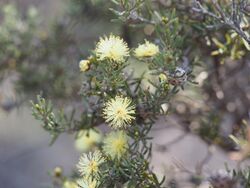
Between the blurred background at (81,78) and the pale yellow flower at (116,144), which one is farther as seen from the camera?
the blurred background at (81,78)

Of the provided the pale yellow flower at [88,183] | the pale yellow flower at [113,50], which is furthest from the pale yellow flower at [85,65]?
the pale yellow flower at [88,183]

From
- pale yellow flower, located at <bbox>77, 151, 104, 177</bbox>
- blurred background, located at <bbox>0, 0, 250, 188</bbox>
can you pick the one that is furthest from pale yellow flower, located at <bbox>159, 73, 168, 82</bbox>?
blurred background, located at <bbox>0, 0, 250, 188</bbox>

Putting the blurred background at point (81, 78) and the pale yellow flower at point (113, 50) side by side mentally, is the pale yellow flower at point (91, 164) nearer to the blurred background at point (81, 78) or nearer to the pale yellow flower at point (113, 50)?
the pale yellow flower at point (113, 50)

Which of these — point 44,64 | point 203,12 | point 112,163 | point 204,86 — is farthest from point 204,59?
point 44,64

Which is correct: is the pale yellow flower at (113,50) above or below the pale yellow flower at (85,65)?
below

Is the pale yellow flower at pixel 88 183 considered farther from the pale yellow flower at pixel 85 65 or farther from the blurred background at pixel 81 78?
the blurred background at pixel 81 78

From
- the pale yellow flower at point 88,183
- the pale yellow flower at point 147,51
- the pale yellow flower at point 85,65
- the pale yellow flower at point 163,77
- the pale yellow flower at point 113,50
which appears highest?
the pale yellow flower at point 147,51

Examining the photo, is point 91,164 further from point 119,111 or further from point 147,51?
point 147,51
